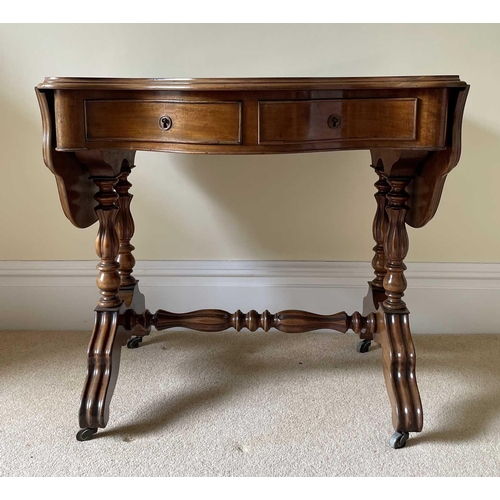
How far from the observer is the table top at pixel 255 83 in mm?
1101

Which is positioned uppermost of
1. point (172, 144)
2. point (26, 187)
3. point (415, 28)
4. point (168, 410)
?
point (415, 28)

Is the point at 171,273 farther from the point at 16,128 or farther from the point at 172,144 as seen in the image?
the point at 172,144

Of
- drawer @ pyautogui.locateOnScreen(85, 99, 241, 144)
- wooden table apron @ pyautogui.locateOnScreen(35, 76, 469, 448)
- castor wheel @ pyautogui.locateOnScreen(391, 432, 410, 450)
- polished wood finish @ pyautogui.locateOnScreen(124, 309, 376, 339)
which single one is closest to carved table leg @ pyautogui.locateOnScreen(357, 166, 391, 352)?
polished wood finish @ pyautogui.locateOnScreen(124, 309, 376, 339)

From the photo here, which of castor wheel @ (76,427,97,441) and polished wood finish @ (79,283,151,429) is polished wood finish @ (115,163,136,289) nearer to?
polished wood finish @ (79,283,151,429)

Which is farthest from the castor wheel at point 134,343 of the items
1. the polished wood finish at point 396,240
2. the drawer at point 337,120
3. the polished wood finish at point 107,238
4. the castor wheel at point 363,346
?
the drawer at point 337,120

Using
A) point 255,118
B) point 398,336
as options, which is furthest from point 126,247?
point 398,336

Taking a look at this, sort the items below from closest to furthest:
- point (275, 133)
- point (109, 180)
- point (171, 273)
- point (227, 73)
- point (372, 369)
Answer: point (275, 133)
point (109, 180)
point (372, 369)
point (227, 73)
point (171, 273)

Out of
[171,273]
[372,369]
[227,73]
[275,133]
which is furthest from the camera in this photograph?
[171,273]

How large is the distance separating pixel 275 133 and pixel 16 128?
105 centimetres

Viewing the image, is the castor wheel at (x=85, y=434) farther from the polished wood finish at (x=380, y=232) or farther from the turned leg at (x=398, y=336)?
the polished wood finish at (x=380, y=232)

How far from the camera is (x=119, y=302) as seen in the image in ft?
4.62

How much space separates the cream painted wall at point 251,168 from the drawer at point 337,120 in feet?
2.14


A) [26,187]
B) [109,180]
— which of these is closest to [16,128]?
[26,187]

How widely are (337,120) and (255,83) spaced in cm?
18
